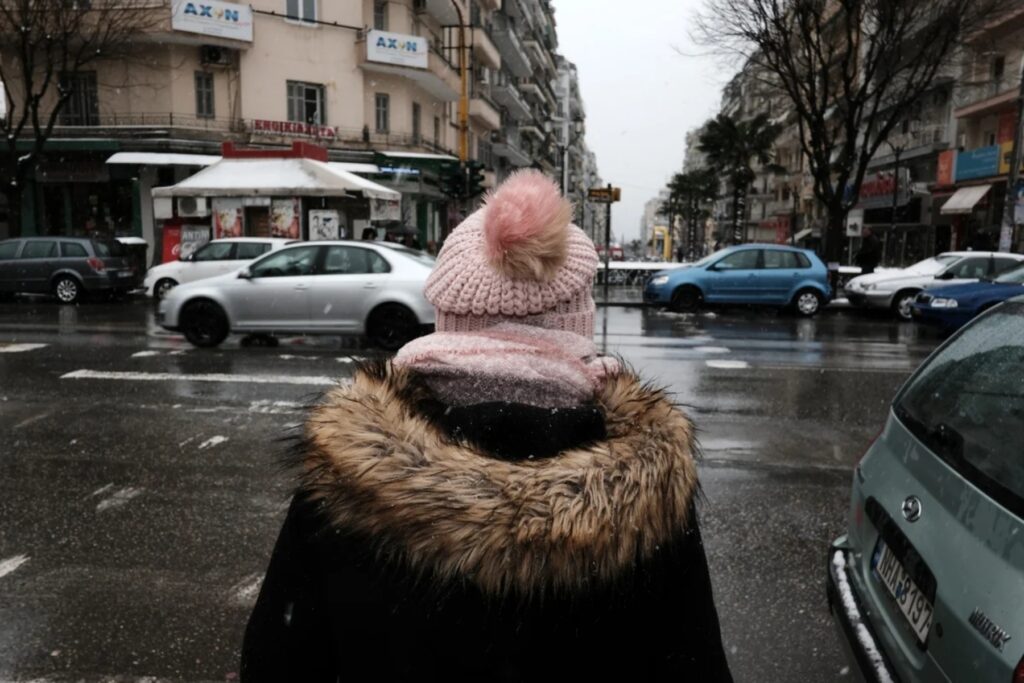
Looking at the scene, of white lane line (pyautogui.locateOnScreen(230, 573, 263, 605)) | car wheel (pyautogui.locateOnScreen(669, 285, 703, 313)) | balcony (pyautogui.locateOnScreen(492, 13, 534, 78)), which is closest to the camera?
white lane line (pyautogui.locateOnScreen(230, 573, 263, 605))

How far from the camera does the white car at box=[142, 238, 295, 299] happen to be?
58.4ft

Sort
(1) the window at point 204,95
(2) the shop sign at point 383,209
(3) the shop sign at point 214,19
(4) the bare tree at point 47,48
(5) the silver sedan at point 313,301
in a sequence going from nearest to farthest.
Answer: (5) the silver sedan at point 313,301 → (2) the shop sign at point 383,209 → (4) the bare tree at point 47,48 → (3) the shop sign at point 214,19 → (1) the window at point 204,95

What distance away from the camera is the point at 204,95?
2897 cm

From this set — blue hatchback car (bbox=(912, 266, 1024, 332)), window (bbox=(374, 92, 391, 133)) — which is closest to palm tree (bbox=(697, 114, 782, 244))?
window (bbox=(374, 92, 391, 133))

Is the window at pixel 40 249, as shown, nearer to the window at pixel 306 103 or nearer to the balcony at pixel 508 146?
the window at pixel 306 103

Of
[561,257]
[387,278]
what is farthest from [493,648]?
[387,278]

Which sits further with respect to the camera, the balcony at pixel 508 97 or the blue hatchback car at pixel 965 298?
the balcony at pixel 508 97


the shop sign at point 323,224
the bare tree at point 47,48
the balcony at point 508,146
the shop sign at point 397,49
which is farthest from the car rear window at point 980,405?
the balcony at point 508,146

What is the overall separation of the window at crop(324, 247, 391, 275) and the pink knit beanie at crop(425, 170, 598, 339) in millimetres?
10565

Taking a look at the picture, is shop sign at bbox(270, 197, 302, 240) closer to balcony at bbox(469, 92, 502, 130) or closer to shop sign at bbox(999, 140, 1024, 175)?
balcony at bbox(469, 92, 502, 130)

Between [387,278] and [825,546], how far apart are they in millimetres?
8239

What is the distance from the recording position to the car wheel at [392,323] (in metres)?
11.8

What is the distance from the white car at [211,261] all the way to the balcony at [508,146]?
33.5 metres

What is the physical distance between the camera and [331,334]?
12.0 meters
